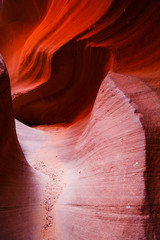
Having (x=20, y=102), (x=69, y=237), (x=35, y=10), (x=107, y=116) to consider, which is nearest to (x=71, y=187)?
(x=69, y=237)

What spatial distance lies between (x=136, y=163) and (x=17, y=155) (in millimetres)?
533

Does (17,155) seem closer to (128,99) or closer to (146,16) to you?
(128,99)

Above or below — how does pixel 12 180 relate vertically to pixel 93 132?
below

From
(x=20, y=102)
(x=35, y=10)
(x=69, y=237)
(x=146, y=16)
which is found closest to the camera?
(x=69, y=237)

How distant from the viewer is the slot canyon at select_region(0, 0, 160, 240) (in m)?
0.67

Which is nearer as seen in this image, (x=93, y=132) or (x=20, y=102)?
(x=93, y=132)

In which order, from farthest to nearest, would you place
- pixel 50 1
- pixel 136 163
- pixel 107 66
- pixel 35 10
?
pixel 35 10 < pixel 50 1 < pixel 107 66 < pixel 136 163

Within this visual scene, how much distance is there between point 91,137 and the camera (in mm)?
1027

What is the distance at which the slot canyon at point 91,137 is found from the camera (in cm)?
67

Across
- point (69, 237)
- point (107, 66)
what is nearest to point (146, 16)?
point (107, 66)

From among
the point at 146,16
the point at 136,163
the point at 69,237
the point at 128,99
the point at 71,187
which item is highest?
the point at 146,16

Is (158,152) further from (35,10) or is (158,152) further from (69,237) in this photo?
(35,10)

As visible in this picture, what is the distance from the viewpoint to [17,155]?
897 millimetres

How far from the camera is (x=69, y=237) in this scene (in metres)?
0.81
